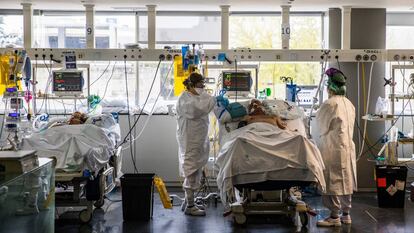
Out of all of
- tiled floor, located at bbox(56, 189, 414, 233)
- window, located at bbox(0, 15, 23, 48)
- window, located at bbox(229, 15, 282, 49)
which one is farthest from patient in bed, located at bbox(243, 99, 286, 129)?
window, located at bbox(0, 15, 23, 48)

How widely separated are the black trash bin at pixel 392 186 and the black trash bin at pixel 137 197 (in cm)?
284

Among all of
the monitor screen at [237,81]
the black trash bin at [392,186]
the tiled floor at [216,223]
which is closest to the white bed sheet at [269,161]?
the tiled floor at [216,223]

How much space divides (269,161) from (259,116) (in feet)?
3.08

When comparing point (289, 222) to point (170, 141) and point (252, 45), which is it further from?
point (252, 45)

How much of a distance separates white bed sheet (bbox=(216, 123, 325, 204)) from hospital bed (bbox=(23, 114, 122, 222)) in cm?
139

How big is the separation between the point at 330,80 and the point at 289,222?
1588 mm

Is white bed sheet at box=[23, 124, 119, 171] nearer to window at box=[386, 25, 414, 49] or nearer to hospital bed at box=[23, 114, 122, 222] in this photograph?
hospital bed at box=[23, 114, 122, 222]

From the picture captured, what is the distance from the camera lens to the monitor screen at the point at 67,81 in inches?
273

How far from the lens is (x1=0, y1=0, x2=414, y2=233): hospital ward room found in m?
5.42

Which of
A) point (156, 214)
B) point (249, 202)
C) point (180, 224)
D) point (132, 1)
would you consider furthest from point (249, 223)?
point (132, 1)

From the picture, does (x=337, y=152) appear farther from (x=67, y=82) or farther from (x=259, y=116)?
(x=67, y=82)

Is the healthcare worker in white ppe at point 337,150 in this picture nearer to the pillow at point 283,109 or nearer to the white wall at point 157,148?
the pillow at point 283,109

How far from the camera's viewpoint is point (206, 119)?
625cm

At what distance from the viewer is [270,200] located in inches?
233
